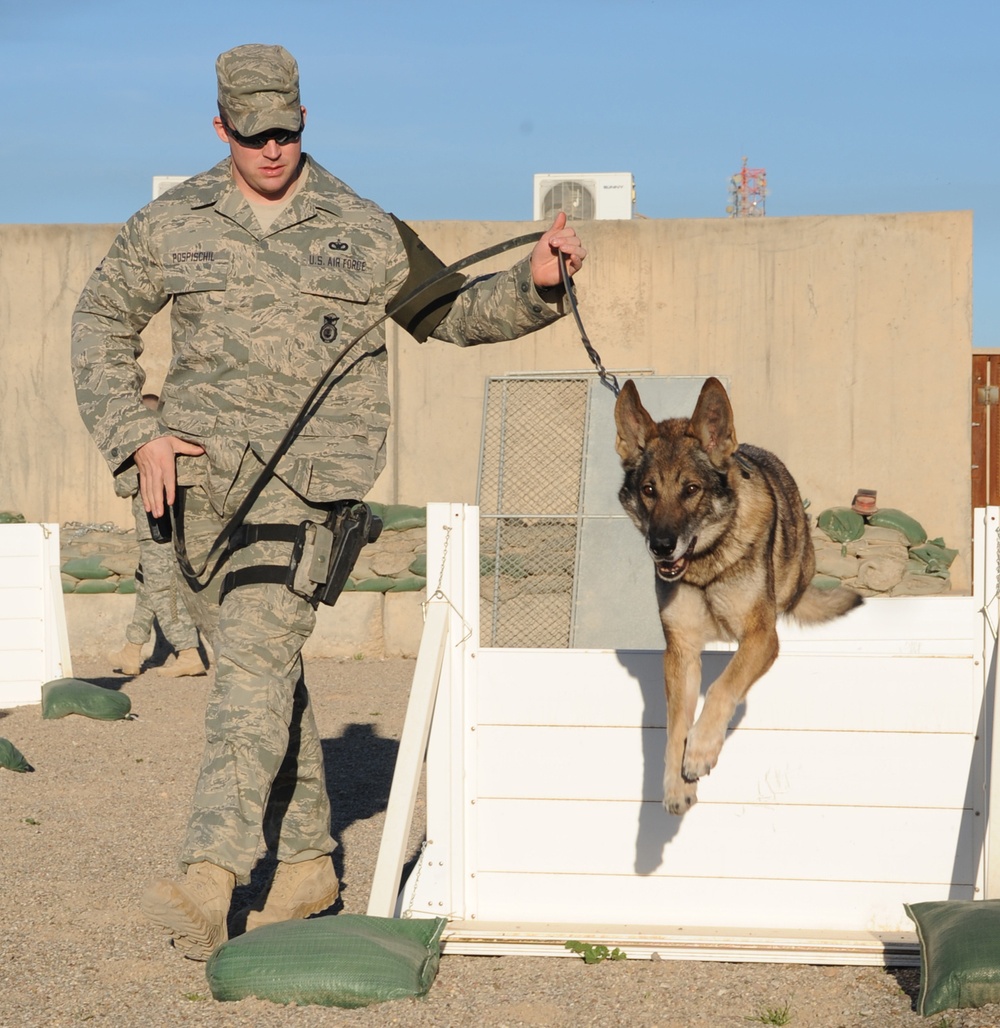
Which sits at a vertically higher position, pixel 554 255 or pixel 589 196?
pixel 589 196

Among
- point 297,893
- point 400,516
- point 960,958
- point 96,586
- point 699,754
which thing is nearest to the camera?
point 960,958

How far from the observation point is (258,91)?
391cm

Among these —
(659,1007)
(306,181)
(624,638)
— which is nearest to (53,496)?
(624,638)

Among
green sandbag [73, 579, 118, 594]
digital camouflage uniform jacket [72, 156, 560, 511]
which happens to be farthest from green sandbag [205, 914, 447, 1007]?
green sandbag [73, 579, 118, 594]

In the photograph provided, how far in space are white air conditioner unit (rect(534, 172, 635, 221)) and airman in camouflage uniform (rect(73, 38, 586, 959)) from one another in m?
9.93

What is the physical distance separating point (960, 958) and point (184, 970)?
2.11 meters

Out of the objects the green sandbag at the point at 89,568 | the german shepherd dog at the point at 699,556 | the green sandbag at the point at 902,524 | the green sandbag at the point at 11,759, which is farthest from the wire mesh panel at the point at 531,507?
the german shepherd dog at the point at 699,556

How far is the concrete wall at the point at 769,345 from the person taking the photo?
12688 mm

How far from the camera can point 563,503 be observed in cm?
1167

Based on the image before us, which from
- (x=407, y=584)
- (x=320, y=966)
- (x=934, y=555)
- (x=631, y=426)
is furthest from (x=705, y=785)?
(x=934, y=555)

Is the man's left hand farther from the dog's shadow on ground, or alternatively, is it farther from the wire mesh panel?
the wire mesh panel

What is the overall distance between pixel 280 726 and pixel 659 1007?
123 centimetres

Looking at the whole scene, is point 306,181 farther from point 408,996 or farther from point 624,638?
point 624,638

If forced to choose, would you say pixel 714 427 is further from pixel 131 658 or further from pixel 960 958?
pixel 131 658
